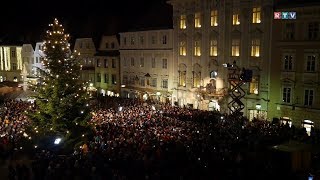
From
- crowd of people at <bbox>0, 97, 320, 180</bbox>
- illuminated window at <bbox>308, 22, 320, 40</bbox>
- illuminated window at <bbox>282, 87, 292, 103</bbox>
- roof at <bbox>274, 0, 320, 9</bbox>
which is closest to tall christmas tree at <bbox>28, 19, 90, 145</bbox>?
crowd of people at <bbox>0, 97, 320, 180</bbox>

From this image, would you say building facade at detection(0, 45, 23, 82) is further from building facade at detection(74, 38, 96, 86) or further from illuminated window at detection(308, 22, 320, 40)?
illuminated window at detection(308, 22, 320, 40)

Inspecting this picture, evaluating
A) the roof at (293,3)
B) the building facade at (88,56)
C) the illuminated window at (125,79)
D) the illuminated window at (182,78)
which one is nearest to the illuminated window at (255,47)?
the roof at (293,3)

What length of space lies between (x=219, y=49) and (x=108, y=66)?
2188cm

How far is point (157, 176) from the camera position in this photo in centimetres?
1841

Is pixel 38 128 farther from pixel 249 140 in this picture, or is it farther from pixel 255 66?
pixel 255 66

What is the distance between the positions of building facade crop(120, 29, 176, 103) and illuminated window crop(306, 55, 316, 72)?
17514 millimetres

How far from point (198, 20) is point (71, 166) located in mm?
27437

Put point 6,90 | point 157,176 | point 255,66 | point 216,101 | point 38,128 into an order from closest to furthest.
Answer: point 157,176 < point 38,128 < point 255,66 < point 216,101 < point 6,90

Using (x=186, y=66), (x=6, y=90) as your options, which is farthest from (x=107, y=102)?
(x=6, y=90)

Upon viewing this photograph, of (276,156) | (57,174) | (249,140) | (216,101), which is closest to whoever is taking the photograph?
(57,174)

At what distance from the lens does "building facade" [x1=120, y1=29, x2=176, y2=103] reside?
4825 centimetres

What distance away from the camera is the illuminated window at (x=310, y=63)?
33.6 meters

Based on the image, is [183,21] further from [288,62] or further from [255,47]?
[288,62]

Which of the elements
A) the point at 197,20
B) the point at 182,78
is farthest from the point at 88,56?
the point at 197,20
